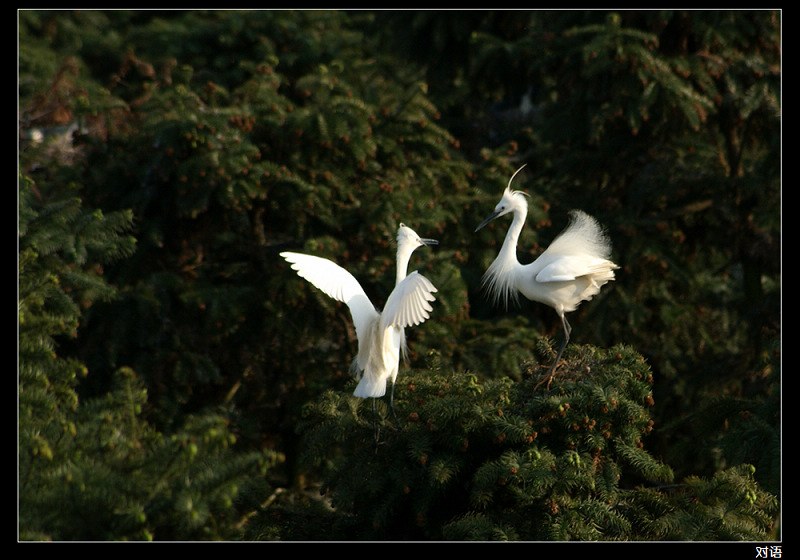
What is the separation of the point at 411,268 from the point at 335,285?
1.48 meters

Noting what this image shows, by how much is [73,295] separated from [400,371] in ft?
6.89

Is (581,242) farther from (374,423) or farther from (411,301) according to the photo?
(374,423)

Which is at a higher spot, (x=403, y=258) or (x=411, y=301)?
(x=403, y=258)

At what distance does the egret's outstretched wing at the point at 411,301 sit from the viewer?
394cm

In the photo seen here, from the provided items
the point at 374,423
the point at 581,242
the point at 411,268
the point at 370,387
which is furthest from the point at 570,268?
the point at 411,268

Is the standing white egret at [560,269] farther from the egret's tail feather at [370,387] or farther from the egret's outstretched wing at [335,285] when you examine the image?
the egret's tail feather at [370,387]

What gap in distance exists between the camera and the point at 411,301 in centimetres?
398

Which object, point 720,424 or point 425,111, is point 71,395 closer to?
point 720,424

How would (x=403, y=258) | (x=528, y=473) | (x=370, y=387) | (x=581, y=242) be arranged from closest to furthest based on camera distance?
(x=528, y=473), (x=370, y=387), (x=403, y=258), (x=581, y=242)

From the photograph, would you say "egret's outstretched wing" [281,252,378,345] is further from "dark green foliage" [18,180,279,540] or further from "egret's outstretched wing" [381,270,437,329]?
"dark green foliage" [18,180,279,540]

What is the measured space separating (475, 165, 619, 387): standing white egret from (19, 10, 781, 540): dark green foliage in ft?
1.26

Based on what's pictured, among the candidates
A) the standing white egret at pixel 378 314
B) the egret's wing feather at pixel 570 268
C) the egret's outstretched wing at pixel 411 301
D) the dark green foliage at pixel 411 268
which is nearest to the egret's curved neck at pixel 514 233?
the egret's wing feather at pixel 570 268

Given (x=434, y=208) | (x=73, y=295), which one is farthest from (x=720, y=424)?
(x=73, y=295)

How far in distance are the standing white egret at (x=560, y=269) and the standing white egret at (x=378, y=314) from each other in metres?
0.62
